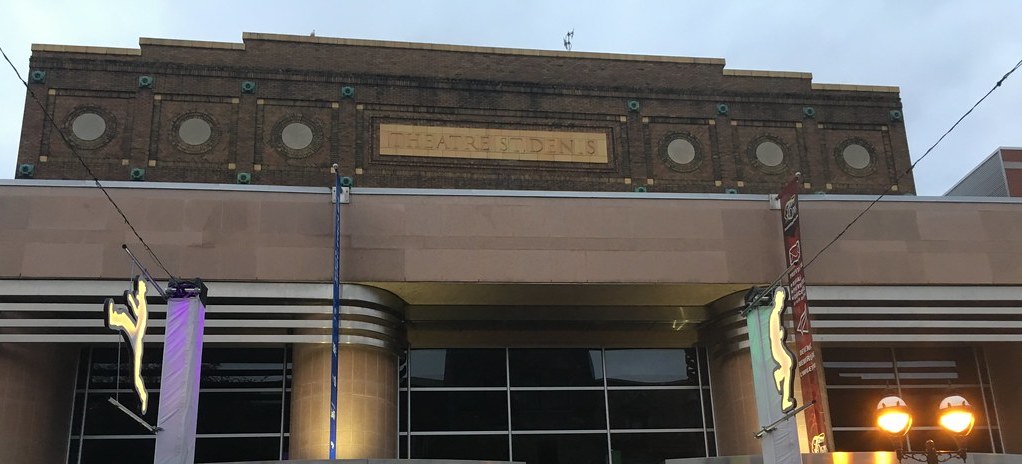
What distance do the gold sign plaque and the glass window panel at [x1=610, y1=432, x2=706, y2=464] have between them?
377 inches

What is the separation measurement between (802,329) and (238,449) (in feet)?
43.5

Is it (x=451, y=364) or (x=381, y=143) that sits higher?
(x=381, y=143)

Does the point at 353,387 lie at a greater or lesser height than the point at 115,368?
lesser

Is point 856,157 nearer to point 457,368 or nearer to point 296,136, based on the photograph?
point 457,368

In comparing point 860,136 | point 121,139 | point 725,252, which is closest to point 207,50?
point 121,139

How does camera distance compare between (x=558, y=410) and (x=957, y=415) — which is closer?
(x=957, y=415)

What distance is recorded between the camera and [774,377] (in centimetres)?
1878

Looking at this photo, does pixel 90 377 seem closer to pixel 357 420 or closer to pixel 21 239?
pixel 21 239

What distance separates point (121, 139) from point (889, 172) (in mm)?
24187

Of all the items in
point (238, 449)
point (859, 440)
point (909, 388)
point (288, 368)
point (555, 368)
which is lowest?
point (859, 440)

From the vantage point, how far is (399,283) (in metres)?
23.0

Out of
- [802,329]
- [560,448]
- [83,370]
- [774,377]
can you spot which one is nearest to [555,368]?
[560,448]

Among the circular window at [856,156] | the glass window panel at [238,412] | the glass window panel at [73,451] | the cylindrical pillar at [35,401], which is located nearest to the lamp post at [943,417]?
the glass window panel at [238,412]

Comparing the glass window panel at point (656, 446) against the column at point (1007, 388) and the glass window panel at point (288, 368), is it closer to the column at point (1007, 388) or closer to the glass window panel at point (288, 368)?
the column at point (1007, 388)
